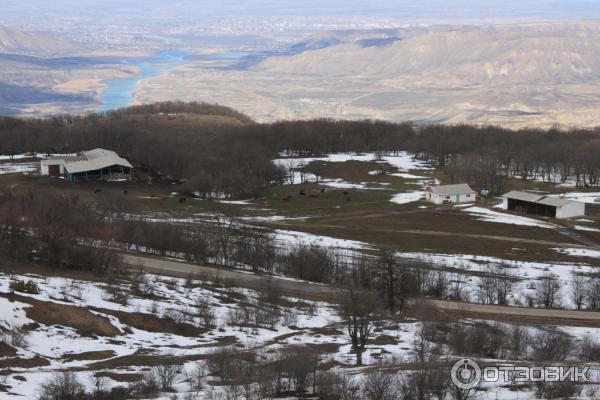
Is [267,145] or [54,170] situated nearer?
[54,170]

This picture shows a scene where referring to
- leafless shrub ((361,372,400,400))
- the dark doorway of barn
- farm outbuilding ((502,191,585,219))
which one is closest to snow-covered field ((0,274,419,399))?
leafless shrub ((361,372,400,400))

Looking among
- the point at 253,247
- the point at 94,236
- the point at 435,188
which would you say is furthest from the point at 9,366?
the point at 435,188

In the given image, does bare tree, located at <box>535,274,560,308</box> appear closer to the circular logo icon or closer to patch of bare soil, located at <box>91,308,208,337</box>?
the circular logo icon

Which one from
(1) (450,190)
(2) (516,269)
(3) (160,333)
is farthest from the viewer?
(1) (450,190)

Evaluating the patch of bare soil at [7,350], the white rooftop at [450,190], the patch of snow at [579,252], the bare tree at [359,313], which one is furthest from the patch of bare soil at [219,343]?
the white rooftop at [450,190]

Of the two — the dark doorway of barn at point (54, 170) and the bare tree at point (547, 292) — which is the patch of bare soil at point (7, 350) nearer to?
the bare tree at point (547, 292)

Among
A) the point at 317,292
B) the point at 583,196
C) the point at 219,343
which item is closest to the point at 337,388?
the point at 219,343

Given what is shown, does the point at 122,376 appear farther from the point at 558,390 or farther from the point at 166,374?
the point at 558,390
